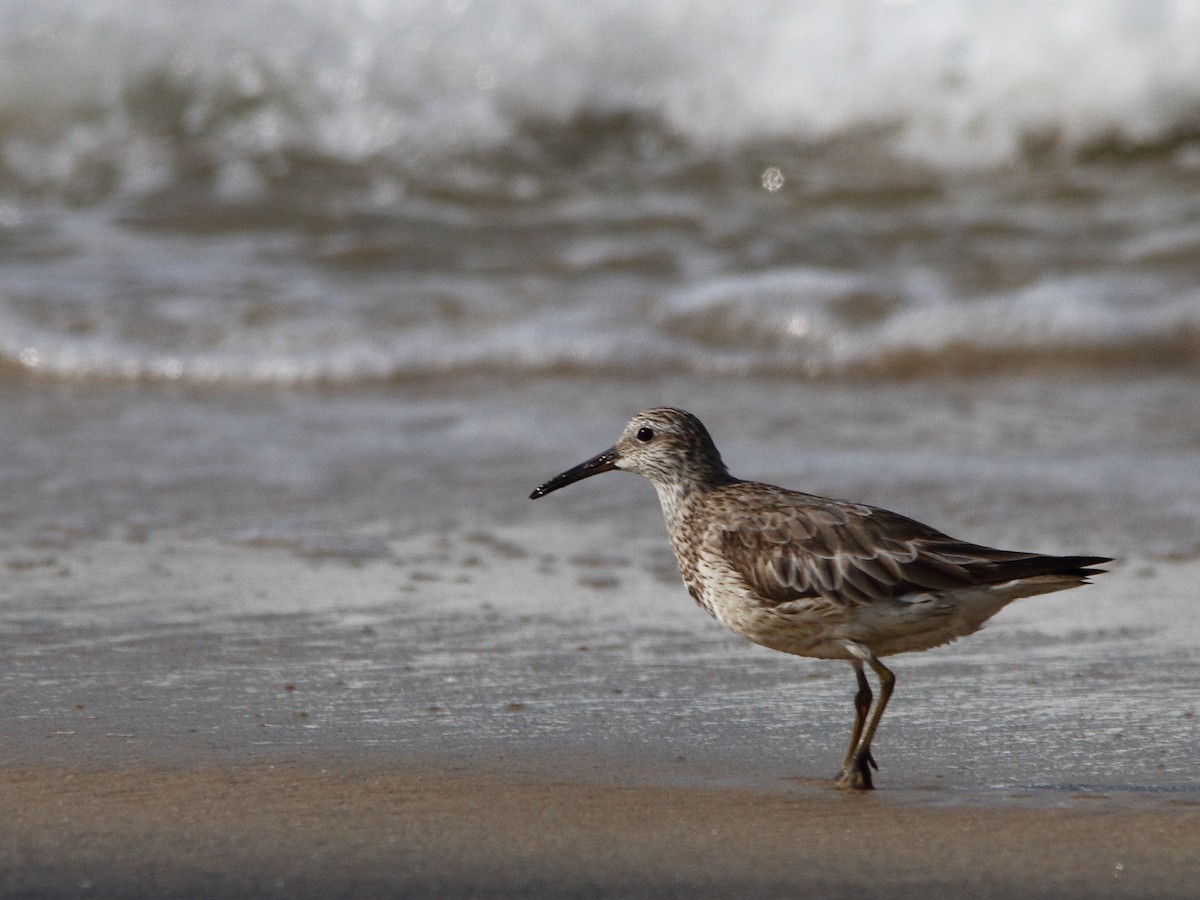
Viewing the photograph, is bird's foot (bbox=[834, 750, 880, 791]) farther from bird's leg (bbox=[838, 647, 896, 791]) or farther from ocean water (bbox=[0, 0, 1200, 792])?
ocean water (bbox=[0, 0, 1200, 792])

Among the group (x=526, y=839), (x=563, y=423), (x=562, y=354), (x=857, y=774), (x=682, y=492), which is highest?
(x=562, y=354)

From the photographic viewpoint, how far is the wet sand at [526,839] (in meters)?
2.92

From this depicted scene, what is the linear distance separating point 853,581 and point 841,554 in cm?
8

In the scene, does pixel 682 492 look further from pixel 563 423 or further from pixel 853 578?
pixel 563 423

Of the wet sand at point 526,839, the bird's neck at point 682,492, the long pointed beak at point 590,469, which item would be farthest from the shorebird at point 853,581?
the long pointed beak at point 590,469

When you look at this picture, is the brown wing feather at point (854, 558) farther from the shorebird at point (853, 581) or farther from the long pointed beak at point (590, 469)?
the long pointed beak at point (590, 469)

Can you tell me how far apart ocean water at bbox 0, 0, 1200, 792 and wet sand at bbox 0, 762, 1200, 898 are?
0.24 metres

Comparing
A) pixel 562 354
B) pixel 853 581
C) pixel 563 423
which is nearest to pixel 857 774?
pixel 853 581

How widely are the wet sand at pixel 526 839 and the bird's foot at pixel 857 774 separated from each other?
0.12 feet

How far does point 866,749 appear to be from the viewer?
357 centimetres

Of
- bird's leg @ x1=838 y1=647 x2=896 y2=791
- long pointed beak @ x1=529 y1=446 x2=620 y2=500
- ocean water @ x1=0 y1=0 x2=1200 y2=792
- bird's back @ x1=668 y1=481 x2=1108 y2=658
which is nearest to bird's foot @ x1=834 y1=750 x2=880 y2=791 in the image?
bird's leg @ x1=838 y1=647 x2=896 y2=791

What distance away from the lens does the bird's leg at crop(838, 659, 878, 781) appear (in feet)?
11.8

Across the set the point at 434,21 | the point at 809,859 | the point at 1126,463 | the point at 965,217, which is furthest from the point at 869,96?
the point at 809,859

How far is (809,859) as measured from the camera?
3.08 metres
